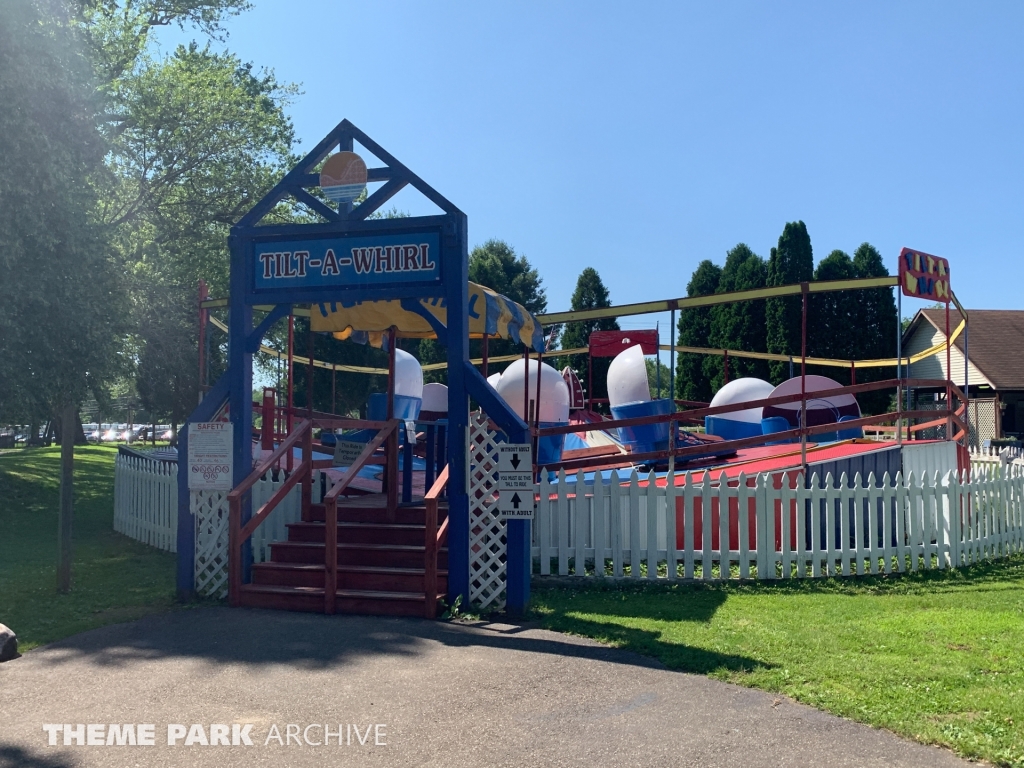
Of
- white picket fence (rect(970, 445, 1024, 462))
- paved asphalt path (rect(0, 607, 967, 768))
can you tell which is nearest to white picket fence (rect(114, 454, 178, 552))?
paved asphalt path (rect(0, 607, 967, 768))

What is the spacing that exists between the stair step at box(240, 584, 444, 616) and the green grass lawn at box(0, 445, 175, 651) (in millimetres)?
923

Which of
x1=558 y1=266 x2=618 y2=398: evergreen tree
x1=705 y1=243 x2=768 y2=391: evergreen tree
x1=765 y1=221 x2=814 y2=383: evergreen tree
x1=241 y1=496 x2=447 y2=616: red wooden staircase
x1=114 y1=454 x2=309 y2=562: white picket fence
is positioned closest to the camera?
x1=241 y1=496 x2=447 y2=616: red wooden staircase

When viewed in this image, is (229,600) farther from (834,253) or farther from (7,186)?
(834,253)

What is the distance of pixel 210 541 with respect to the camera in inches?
356

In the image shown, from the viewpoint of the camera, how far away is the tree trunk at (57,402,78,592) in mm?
8805

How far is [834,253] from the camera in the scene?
40469mm

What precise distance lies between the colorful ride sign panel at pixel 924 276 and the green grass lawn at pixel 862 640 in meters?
3.62

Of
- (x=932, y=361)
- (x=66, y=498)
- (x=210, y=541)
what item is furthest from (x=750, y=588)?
(x=932, y=361)

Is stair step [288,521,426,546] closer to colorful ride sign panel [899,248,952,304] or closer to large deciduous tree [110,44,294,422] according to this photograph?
colorful ride sign panel [899,248,952,304]

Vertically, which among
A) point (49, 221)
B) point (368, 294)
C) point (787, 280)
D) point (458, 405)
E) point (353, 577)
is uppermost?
point (787, 280)

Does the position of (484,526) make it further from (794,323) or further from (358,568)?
(794,323)

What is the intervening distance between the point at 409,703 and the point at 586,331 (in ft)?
133

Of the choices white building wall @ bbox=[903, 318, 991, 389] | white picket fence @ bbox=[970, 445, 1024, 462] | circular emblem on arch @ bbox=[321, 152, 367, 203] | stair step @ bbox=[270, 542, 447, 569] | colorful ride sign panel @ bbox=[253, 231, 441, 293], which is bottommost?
stair step @ bbox=[270, 542, 447, 569]

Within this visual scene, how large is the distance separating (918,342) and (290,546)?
40119mm
